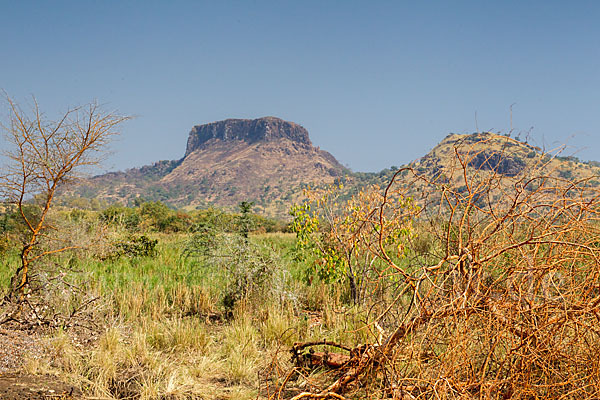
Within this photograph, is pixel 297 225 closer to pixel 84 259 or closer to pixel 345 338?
pixel 345 338

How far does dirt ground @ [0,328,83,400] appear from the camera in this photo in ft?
11.5

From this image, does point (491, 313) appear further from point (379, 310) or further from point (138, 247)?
point (138, 247)

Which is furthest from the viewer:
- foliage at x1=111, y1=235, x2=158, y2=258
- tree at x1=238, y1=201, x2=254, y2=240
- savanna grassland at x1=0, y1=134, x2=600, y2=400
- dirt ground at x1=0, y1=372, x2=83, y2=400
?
foliage at x1=111, y1=235, x2=158, y2=258

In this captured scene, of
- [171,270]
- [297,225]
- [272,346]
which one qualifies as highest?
[297,225]

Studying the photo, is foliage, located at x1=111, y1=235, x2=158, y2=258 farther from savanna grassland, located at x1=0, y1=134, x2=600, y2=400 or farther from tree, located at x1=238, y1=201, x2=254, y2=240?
tree, located at x1=238, y1=201, x2=254, y2=240

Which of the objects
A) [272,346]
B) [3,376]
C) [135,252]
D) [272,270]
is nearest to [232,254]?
[272,270]


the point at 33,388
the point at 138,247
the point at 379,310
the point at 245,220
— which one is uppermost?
the point at 245,220

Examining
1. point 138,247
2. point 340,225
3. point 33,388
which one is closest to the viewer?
point 33,388

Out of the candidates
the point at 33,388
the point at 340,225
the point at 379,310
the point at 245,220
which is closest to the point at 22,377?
the point at 33,388

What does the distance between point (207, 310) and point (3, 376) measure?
2583 mm

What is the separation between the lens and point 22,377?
153 inches

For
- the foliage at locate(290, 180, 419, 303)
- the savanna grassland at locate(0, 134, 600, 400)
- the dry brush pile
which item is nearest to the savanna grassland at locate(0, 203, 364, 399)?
the savanna grassland at locate(0, 134, 600, 400)

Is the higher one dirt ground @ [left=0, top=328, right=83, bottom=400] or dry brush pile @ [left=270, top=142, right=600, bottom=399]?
dry brush pile @ [left=270, top=142, right=600, bottom=399]

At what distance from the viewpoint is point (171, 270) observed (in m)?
8.44
